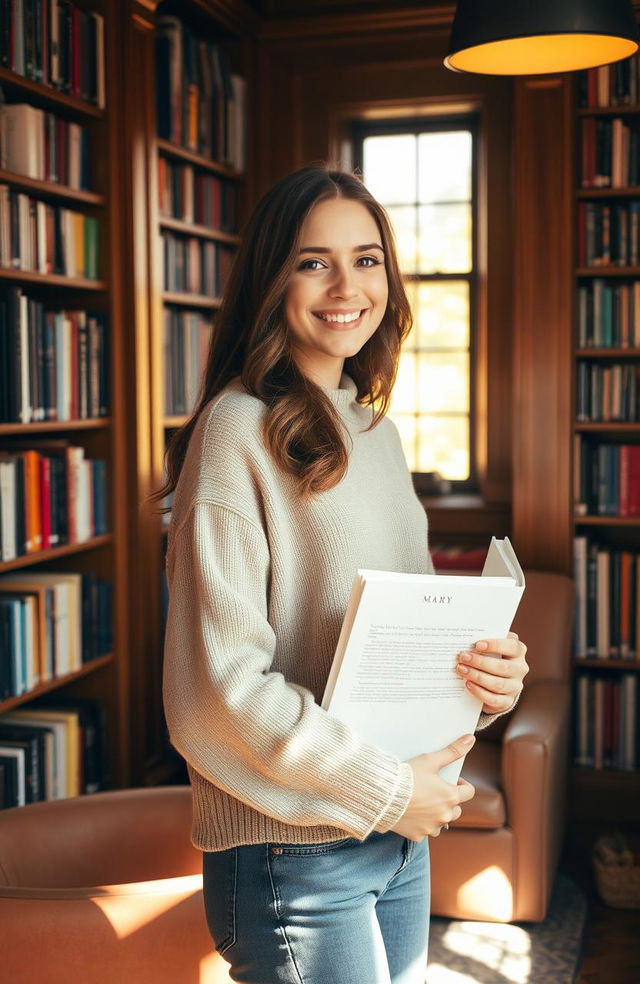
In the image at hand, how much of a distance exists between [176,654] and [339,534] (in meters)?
0.26

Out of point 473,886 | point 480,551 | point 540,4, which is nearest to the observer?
point 540,4

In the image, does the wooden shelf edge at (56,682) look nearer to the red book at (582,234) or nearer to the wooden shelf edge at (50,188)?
the wooden shelf edge at (50,188)

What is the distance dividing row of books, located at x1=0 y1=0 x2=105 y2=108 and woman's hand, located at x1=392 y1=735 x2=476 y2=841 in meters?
2.21

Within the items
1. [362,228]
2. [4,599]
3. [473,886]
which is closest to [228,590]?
[362,228]

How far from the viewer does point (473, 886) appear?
3.06 meters

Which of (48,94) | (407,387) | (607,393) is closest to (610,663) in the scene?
(607,393)

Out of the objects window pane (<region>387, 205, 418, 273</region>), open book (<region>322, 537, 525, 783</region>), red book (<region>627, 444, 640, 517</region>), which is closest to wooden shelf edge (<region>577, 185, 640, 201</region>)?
window pane (<region>387, 205, 418, 273</region>)

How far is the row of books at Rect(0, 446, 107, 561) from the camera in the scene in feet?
9.27

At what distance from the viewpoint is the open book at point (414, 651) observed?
49.4 inches

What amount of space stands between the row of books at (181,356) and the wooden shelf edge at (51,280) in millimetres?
510

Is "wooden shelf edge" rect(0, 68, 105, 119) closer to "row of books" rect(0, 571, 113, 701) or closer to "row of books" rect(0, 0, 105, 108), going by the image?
"row of books" rect(0, 0, 105, 108)

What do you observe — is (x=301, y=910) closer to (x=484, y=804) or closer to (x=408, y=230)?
(x=484, y=804)

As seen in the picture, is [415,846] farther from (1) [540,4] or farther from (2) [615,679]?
(2) [615,679]

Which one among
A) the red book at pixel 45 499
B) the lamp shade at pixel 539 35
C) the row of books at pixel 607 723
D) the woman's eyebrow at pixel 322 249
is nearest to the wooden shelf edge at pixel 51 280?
the red book at pixel 45 499
